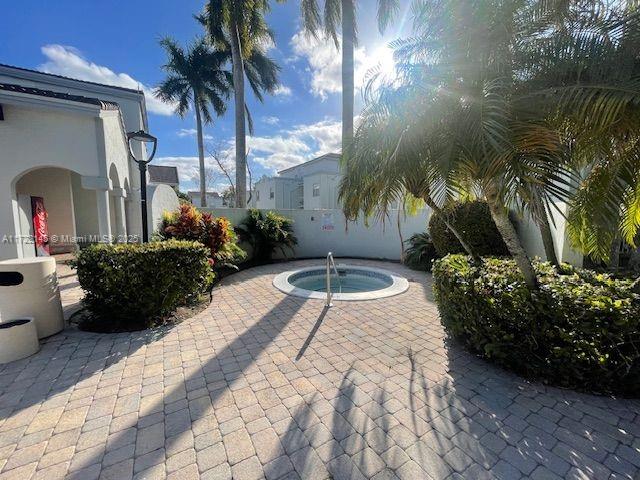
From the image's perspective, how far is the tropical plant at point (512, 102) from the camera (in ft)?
8.61

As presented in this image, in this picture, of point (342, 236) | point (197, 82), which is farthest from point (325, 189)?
point (197, 82)

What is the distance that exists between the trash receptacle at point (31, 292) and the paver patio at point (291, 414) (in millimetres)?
351

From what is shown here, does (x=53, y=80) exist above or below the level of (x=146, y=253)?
above

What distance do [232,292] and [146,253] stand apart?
2.78 meters

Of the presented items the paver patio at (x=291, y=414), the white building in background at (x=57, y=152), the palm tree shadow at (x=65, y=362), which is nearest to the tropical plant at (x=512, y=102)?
the paver patio at (x=291, y=414)

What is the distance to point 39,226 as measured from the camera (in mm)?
8930

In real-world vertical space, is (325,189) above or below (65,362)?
above

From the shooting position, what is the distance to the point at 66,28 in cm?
745

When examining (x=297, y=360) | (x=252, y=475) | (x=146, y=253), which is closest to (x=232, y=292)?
(x=146, y=253)

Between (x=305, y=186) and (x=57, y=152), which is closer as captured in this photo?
(x=57, y=152)

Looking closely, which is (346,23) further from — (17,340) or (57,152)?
(17,340)

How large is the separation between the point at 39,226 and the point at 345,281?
1020 cm

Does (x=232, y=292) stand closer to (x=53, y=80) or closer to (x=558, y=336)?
(x=558, y=336)

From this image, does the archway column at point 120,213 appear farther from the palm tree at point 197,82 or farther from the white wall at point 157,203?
the palm tree at point 197,82
